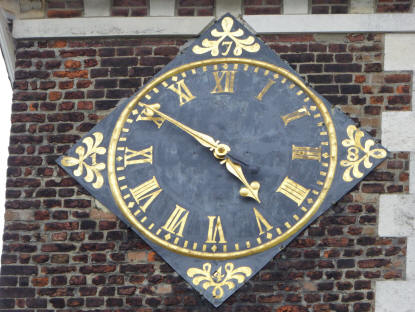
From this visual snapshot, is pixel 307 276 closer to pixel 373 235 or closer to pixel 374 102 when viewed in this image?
pixel 373 235

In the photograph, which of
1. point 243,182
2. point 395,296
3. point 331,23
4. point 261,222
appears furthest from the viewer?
point 331,23

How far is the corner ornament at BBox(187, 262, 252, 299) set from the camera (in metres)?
12.8

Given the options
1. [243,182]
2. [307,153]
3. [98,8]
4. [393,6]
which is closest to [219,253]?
[243,182]

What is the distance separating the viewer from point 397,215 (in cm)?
1294

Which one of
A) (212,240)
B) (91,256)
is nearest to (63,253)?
(91,256)

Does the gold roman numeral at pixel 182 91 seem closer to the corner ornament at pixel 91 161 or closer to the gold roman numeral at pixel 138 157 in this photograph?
the gold roman numeral at pixel 138 157

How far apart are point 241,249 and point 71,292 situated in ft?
4.68

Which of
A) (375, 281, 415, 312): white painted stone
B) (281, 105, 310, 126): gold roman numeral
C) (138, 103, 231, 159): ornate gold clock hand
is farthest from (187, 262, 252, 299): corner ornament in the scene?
(281, 105, 310, 126): gold roman numeral

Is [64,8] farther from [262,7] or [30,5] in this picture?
[262,7]

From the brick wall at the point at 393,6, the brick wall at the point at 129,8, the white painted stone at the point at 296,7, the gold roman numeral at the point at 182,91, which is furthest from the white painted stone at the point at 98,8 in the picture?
the brick wall at the point at 393,6

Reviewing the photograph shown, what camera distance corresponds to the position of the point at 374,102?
13.3 metres

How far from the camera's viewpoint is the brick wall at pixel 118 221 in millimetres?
12828

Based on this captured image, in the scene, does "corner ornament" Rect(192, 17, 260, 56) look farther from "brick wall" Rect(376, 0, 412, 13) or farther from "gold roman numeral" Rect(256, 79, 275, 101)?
"brick wall" Rect(376, 0, 412, 13)

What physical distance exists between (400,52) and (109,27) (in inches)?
98.1
